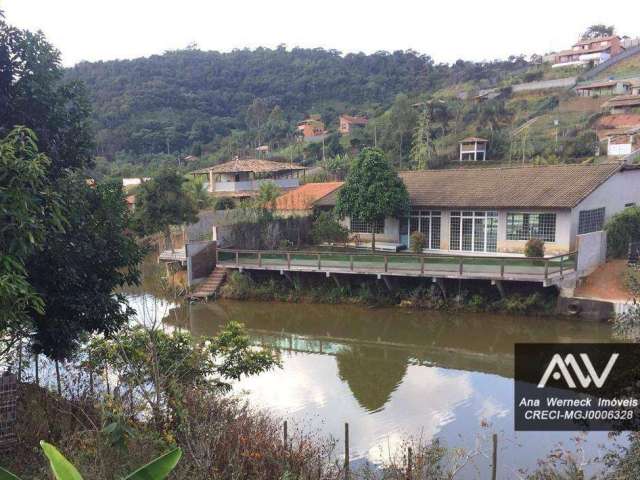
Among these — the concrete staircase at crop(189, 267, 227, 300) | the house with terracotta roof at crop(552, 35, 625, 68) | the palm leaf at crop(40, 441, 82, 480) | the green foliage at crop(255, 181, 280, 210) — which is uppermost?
the house with terracotta roof at crop(552, 35, 625, 68)

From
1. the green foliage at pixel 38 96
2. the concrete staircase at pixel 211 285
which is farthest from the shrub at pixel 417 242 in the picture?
the green foliage at pixel 38 96

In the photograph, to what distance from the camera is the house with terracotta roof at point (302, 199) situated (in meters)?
27.5

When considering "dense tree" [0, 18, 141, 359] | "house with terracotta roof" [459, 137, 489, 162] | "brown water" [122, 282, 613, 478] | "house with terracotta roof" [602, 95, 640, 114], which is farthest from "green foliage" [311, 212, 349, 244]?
"house with terracotta roof" [602, 95, 640, 114]

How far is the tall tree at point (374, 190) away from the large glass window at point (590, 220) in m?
6.53

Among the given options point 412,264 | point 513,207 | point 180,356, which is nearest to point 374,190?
point 412,264

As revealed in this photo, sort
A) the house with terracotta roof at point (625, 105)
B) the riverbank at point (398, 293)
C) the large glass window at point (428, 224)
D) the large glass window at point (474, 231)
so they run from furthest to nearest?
the house with terracotta roof at point (625, 105) < the large glass window at point (428, 224) < the large glass window at point (474, 231) < the riverbank at point (398, 293)

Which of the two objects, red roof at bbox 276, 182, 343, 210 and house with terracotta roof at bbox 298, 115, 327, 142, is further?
house with terracotta roof at bbox 298, 115, 327, 142

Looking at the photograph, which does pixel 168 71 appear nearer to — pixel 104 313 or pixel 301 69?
pixel 301 69

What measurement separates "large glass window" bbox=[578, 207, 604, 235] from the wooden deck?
3350 millimetres

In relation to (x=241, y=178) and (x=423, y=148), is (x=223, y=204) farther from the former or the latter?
(x=423, y=148)

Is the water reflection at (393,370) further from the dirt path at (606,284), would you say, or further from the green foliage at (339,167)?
the green foliage at (339,167)

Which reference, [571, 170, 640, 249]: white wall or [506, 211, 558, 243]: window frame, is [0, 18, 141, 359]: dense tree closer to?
[506, 211, 558, 243]: window frame

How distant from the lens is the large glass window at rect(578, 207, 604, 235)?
20.8 meters

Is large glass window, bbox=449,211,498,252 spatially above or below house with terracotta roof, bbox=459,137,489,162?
below
